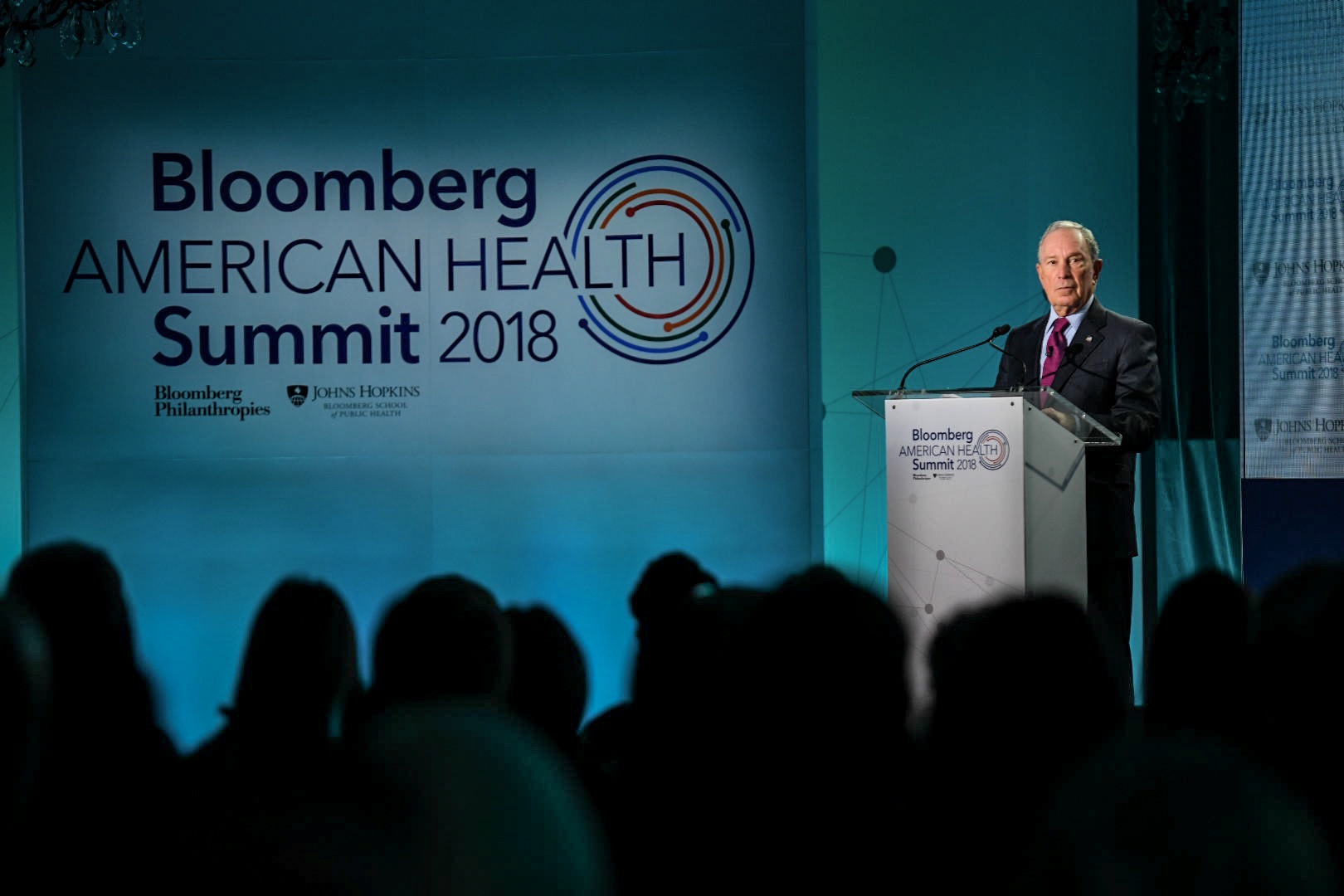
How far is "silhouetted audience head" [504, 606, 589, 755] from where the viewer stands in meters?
1.59

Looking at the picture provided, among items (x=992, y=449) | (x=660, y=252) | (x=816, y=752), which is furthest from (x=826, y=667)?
(x=660, y=252)

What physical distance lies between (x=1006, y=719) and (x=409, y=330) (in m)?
5.55

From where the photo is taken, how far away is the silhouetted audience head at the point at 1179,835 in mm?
648

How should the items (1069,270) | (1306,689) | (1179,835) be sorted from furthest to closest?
(1069,270) < (1306,689) < (1179,835)

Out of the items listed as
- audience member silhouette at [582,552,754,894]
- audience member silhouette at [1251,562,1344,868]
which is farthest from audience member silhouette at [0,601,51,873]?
audience member silhouette at [1251,562,1344,868]

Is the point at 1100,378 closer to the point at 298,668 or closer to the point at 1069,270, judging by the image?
the point at 1069,270

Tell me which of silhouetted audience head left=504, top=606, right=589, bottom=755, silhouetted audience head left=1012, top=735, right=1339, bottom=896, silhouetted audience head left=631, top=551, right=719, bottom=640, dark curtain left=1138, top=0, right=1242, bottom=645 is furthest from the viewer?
dark curtain left=1138, top=0, right=1242, bottom=645

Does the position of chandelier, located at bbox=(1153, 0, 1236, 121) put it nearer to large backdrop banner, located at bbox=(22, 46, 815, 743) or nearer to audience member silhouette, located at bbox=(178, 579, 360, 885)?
large backdrop banner, located at bbox=(22, 46, 815, 743)

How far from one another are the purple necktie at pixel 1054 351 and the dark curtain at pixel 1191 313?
5.70ft

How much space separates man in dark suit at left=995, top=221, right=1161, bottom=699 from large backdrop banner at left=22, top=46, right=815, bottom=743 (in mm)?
1957

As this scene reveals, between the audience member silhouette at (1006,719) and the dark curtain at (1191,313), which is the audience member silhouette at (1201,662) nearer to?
the audience member silhouette at (1006,719)

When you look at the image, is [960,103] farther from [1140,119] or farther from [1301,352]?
[1301,352]

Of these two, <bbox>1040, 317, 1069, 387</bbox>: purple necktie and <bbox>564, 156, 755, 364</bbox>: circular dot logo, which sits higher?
<bbox>564, 156, 755, 364</bbox>: circular dot logo

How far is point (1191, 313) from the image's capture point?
5.92 meters
